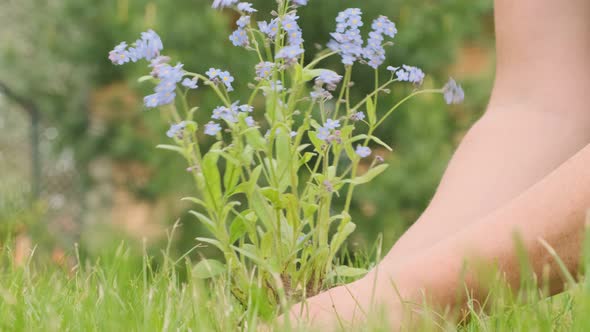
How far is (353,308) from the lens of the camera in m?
1.22

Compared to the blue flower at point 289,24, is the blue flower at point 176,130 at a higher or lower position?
lower

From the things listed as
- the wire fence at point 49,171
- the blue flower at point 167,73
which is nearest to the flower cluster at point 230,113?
the blue flower at point 167,73

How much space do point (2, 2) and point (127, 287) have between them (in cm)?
739

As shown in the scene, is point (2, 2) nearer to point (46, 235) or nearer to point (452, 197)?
point (46, 235)

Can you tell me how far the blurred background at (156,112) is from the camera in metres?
5.24

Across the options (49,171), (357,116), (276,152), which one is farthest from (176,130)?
(49,171)

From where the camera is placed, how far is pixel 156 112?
5.25m

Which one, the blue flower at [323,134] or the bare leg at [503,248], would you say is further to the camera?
the blue flower at [323,134]

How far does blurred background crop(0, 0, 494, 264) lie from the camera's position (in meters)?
5.24

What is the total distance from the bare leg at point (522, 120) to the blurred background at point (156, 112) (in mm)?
3299

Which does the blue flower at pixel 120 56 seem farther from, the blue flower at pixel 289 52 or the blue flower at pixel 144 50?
the blue flower at pixel 289 52

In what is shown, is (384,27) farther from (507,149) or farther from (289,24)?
(507,149)

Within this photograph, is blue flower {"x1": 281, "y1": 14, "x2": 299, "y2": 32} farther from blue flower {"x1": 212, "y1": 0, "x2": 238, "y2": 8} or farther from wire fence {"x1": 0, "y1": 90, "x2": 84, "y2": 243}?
wire fence {"x1": 0, "y1": 90, "x2": 84, "y2": 243}

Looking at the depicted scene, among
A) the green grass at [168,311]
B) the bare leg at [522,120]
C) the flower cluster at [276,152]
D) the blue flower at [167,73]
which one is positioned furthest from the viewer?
the bare leg at [522,120]
